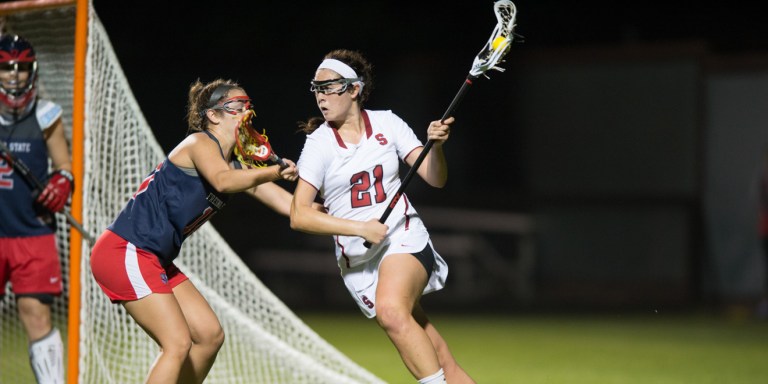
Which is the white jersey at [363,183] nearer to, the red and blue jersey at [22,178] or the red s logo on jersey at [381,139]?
the red s logo on jersey at [381,139]

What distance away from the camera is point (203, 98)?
4773mm

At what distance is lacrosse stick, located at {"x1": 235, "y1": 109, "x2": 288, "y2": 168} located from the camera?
463 cm

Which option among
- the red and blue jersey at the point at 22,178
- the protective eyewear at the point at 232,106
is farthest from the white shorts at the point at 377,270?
the red and blue jersey at the point at 22,178

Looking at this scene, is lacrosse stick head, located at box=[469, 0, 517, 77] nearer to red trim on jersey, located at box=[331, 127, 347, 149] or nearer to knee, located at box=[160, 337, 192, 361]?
red trim on jersey, located at box=[331, 127, 347, 149]

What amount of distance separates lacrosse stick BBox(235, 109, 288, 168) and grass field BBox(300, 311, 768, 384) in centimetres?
261

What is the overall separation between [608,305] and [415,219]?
8113 millimetres

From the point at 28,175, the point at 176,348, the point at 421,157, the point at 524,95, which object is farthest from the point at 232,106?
the point at 524,95

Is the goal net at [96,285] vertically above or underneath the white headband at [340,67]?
underneath

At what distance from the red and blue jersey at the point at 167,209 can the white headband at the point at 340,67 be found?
0.75m

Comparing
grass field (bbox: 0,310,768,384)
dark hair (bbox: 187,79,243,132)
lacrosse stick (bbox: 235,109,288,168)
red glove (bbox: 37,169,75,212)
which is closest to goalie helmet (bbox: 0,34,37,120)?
red glove (bbox: 37,169,75,212)

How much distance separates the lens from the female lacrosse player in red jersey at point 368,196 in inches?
179

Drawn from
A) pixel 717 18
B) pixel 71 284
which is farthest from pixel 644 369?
pixel 717 18

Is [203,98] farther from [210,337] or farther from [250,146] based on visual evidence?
[210,337]

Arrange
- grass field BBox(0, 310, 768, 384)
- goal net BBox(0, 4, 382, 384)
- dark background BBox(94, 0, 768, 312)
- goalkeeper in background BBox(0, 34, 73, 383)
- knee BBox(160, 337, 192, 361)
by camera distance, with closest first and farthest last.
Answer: knee BBox(160, 337, 192, 361) < goalkeeper in background BBox(0, 34, 73, 383) < goal net BBox(0, 4, 382, 384) < grass field BBox(0, 310, 768, 384) < dark background BBox(94, 0, 768, 312)
